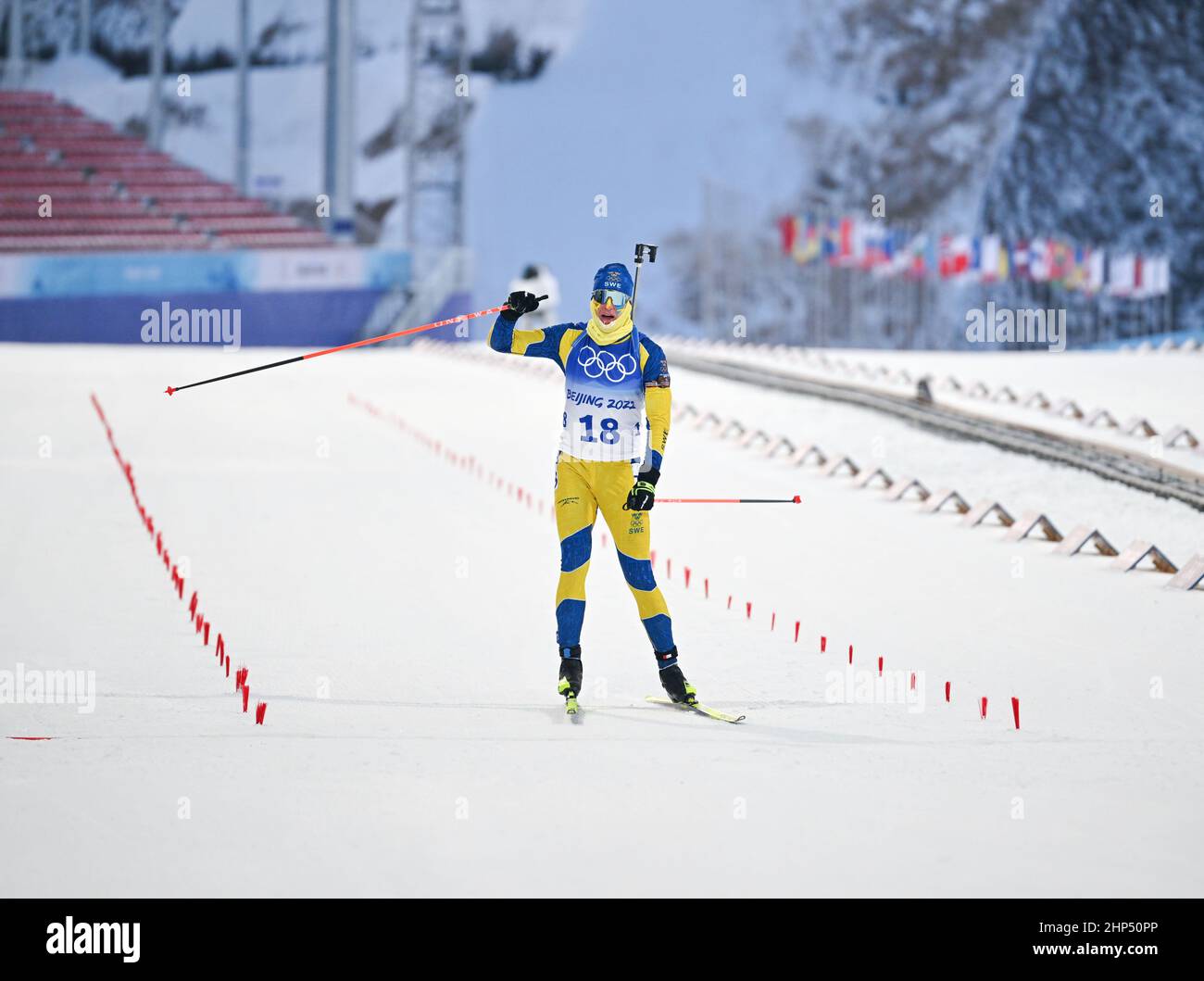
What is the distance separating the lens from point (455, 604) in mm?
12008

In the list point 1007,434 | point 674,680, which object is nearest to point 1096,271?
point 1007,434

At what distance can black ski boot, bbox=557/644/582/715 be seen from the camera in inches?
339

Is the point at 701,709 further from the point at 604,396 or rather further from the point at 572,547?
the point at 604,396

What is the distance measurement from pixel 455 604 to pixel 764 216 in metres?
59.9

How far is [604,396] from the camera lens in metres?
8.81

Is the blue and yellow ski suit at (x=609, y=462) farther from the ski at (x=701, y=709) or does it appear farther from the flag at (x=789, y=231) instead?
the flag at (x=789, y=231)

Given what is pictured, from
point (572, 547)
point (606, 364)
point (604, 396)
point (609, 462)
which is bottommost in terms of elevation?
point (572, 547)

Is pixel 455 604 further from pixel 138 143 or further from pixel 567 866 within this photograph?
pixel 138 143

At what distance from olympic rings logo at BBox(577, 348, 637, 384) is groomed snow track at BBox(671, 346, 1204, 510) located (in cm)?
934

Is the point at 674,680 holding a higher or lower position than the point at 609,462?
lower

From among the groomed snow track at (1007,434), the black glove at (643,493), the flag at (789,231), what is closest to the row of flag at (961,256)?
the flag at (789,231)

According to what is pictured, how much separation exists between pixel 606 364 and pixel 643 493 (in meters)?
0.69

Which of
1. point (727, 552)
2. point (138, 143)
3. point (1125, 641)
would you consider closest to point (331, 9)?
point (138, 143)

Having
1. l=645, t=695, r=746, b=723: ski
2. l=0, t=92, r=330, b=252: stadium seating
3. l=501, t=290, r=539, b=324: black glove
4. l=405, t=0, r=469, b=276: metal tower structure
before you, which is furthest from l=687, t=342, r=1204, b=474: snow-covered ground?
l=0, t=92, r=330, b=252: stadium seating
